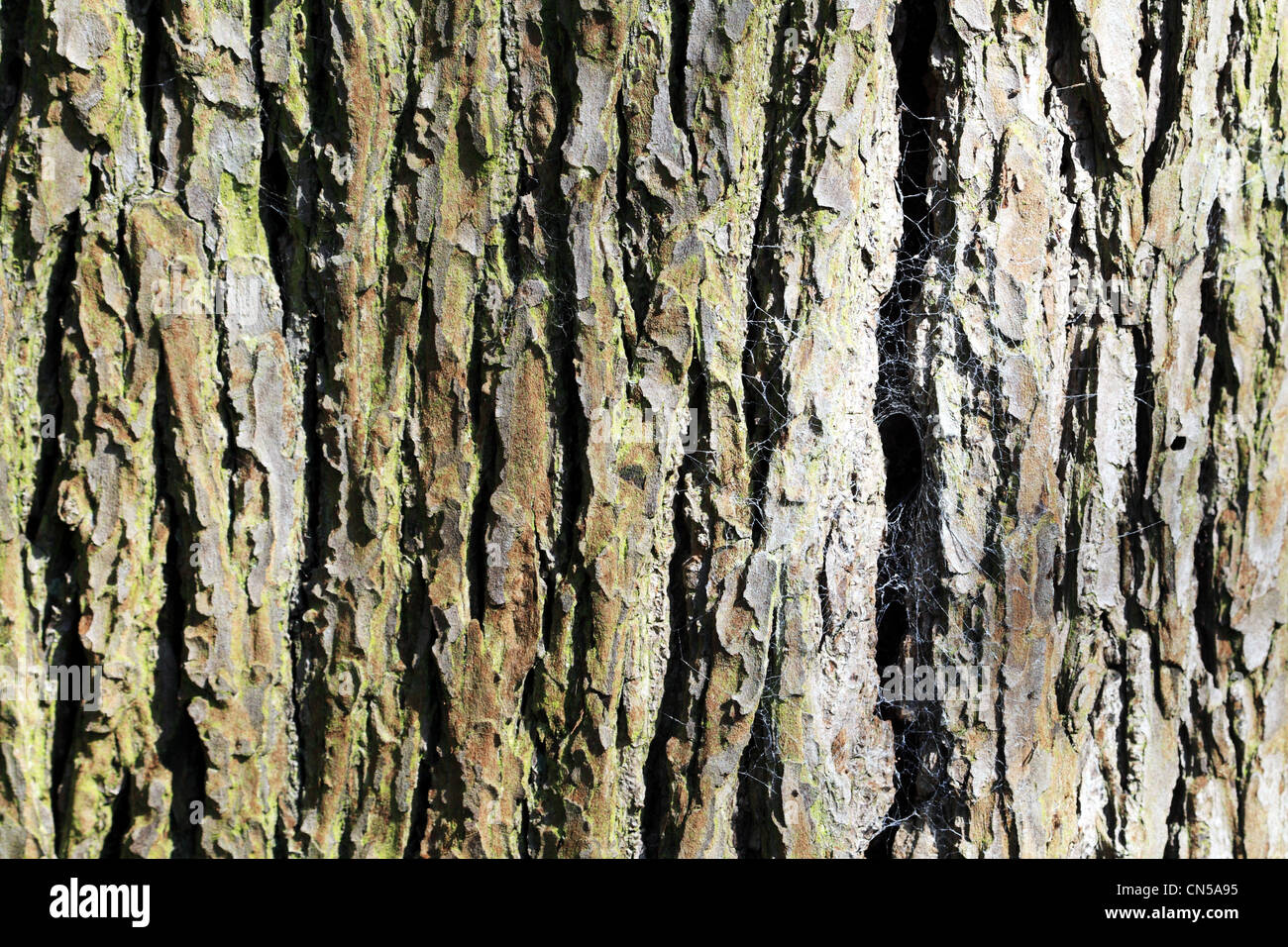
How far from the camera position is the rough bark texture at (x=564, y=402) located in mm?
1364

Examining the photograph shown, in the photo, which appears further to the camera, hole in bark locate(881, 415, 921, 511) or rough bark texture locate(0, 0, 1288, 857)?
hole in bark locate(881, 415, 921, 511)

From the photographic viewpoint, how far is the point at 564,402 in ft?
4.53

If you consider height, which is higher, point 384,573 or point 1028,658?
point 384,573

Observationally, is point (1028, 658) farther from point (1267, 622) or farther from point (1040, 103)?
point (1040, 103)

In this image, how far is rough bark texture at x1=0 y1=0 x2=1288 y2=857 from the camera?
1.36m

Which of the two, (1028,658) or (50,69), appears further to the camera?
(1028,658)

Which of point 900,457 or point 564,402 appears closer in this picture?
point 564,402

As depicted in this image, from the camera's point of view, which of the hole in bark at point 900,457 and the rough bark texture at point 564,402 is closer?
the rough bark texture at point 564,402

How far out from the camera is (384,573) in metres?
1.40

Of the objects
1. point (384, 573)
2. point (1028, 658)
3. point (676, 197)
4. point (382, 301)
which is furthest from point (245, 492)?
point (1028, 658)

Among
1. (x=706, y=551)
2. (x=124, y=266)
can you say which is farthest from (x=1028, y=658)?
(x=124, y=266)

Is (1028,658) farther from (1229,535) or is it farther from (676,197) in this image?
(676,197)
